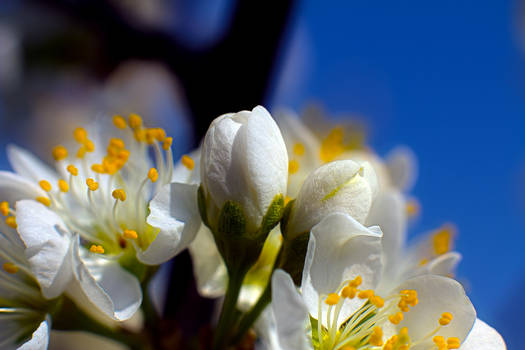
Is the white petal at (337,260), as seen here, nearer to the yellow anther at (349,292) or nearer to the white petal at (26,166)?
the yellow anther at (349,292)

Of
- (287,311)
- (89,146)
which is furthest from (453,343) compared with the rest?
(89,146)

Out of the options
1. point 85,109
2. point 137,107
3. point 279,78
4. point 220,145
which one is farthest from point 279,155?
point 85,109

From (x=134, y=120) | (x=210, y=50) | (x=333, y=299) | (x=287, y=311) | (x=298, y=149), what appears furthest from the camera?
(x=210, y=50)

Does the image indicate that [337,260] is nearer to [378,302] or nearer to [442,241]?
[378,302]

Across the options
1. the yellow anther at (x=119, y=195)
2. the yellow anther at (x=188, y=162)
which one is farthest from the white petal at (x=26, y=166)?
the yellow anther at (x=188, y=162)

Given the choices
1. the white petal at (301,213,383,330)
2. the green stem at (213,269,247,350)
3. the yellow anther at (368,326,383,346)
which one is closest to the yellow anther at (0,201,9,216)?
the green stem at (213,269,247,350)

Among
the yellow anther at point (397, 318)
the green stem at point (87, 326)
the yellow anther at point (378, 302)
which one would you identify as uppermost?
the yellow anther at point (378, 302)

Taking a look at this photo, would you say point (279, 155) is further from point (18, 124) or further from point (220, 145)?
point (18, 124)
